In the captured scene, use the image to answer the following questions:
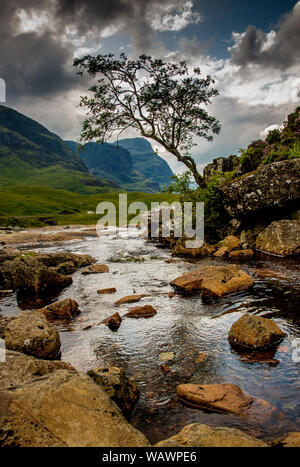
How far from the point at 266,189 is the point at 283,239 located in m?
4.41

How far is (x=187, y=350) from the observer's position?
26.3 ft

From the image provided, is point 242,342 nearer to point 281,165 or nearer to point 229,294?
point 229,294

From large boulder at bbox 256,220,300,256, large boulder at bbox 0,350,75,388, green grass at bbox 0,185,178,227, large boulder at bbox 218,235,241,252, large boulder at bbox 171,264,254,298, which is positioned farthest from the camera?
green grass at bbox 0,185,178,227

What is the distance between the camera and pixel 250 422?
511cm

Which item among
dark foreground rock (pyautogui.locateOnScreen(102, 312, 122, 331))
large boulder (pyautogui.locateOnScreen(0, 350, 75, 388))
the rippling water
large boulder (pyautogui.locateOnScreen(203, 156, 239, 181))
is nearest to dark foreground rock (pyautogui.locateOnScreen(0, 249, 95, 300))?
the rippling water

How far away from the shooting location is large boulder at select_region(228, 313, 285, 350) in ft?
25.6

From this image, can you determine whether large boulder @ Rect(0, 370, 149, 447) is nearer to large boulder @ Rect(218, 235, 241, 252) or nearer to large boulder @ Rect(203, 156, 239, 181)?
large boulder @ Rect(218, 235, 241, 252)

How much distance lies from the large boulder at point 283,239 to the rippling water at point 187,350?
4199mm

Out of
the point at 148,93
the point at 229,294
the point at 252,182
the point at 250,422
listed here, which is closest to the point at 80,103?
the point at 148,93

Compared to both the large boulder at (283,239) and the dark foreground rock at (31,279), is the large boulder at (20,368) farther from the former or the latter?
the large boulder at (283,239)

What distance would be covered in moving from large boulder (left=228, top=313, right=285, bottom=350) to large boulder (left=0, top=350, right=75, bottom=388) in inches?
199

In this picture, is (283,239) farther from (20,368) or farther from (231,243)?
(20,368)

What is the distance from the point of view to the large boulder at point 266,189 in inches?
817

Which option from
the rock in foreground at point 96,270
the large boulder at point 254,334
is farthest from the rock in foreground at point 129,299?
the rock in foreground at point 96,270
